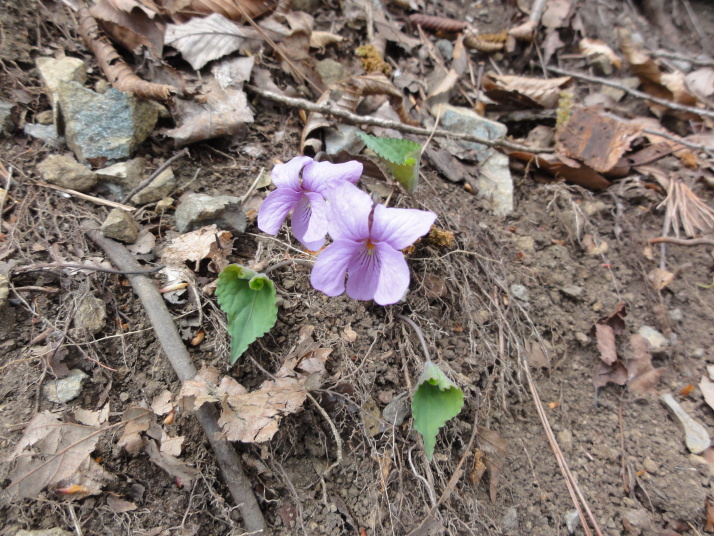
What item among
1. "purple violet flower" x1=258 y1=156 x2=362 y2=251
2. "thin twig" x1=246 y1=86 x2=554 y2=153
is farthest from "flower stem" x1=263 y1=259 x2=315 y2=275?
"thin twig" x1=246 y1=86 x2=554 y2=153

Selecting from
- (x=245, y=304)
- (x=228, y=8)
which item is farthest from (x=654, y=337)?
(x=228, y=8)

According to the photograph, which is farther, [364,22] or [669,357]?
[364,22]

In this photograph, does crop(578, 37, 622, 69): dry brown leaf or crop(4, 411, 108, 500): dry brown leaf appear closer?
crop(4, 411, 108, 500): dry brown leaf

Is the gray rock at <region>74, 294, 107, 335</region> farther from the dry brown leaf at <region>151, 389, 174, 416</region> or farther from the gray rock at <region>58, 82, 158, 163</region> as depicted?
the gray rock at <region>58, 82, 158, 163</region>

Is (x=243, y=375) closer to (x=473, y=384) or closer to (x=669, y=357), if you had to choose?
(x=473, y=384)

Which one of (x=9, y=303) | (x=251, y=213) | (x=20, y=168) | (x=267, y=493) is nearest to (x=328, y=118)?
(x=251, y=213)

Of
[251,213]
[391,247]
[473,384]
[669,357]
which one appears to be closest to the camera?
[391,247]

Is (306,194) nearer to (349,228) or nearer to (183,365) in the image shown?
(349,228)
